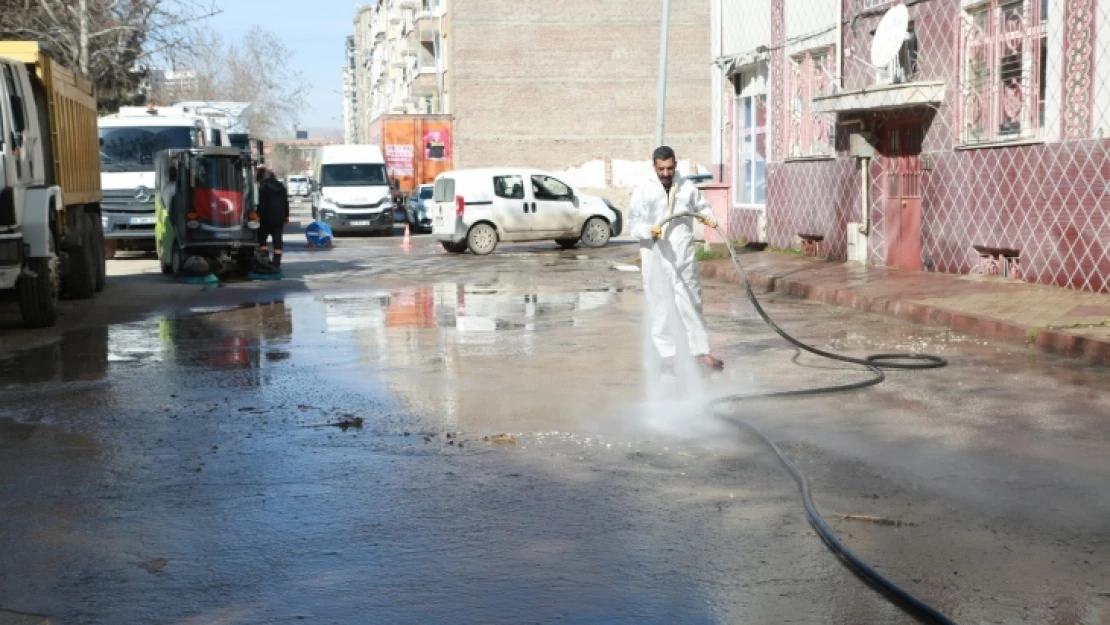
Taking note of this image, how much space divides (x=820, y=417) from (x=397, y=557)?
387 cm

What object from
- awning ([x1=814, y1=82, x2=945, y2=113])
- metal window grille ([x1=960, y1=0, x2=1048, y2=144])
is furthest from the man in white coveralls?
awning ([x1=814, y1=82, x2=945, y2=113])

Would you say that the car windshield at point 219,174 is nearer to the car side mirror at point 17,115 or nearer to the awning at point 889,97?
the car side mirror at point 17,115

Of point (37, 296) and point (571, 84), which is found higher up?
point (571, 84)

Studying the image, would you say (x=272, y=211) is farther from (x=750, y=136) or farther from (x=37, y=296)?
(x=750, y=136)

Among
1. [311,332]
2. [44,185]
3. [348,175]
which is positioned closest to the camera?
[311,332]

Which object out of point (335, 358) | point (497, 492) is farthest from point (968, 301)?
point (497, 492)

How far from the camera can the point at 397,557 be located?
17.7ft

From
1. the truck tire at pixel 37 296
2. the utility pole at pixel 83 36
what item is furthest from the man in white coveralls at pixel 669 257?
the utility pole at pixel 83 36

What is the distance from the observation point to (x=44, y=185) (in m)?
15.5

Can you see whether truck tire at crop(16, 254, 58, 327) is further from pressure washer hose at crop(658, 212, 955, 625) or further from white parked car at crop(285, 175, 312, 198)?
white parked car at crop(285, 175, 312, 198)

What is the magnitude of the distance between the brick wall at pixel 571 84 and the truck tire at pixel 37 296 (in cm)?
4079

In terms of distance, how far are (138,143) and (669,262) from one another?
2074 centimetres

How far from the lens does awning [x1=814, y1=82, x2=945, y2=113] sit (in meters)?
18.2

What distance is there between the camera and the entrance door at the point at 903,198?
1917 centimetres
